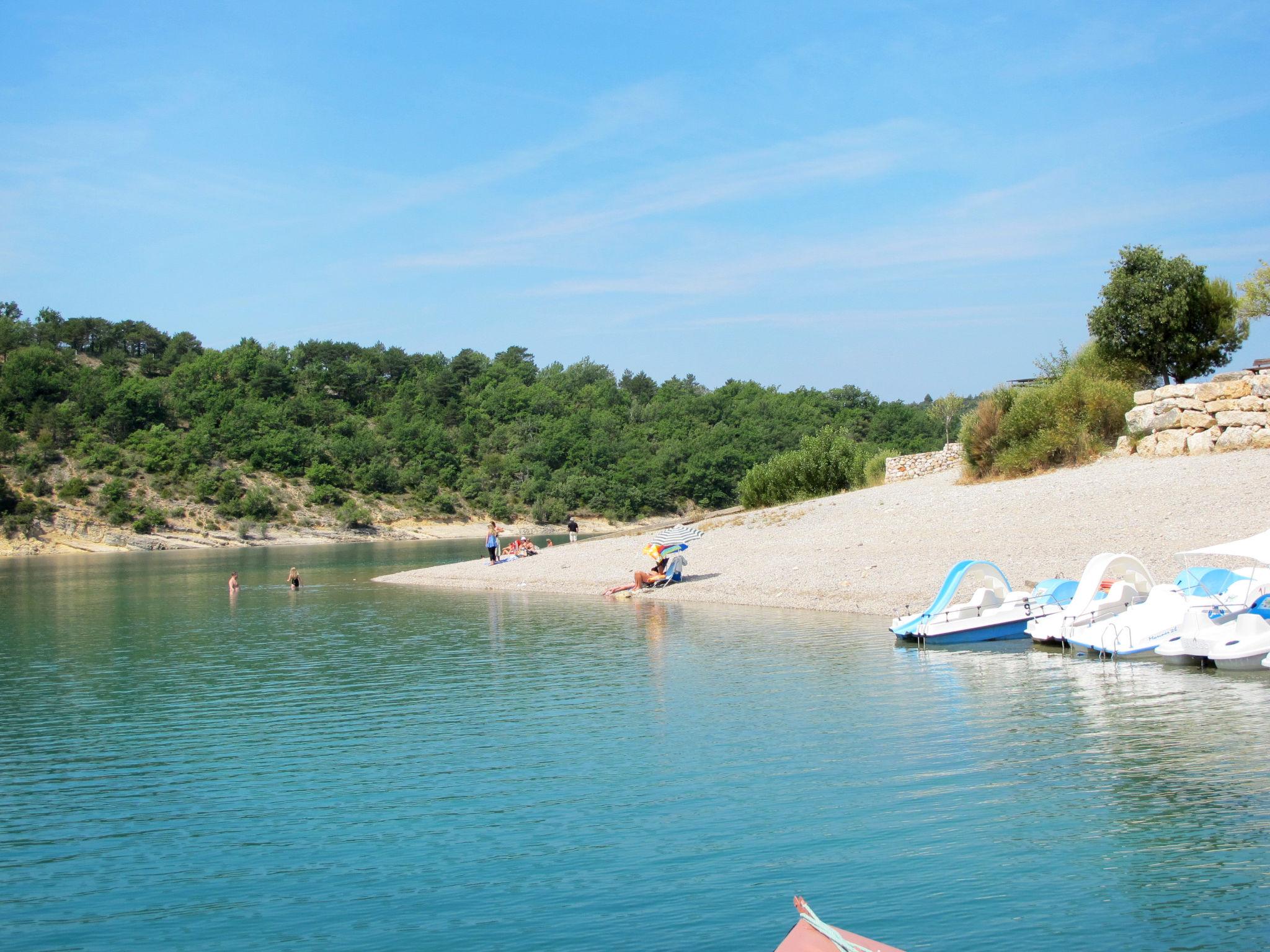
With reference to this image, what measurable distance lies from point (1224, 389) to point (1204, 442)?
1967 millimetres

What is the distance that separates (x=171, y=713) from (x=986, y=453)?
35.5 m

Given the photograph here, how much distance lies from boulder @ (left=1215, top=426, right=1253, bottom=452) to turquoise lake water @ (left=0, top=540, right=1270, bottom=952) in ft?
59.1

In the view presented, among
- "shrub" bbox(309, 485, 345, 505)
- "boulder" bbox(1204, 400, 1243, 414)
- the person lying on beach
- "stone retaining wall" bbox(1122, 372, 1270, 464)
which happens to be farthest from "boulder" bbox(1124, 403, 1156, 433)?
"shrub" bbox(309, 485, 345, 505)

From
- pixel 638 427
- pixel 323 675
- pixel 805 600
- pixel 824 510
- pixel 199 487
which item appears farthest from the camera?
pixel 638 427

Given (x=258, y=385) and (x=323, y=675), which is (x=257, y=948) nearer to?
(x=323, y=675)

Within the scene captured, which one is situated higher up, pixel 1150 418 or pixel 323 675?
pixel 1150 418

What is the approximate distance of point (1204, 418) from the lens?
37.6 m

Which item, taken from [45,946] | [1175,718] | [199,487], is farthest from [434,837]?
[199,487]

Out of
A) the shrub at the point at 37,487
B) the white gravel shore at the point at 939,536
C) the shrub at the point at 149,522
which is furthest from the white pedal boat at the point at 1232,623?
the shrub at the point at 37,487

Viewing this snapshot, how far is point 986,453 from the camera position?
45.1 metres

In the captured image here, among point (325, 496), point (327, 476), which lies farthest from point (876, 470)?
point (327, 476)

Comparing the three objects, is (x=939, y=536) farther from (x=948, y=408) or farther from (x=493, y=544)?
(x=948, y=408)

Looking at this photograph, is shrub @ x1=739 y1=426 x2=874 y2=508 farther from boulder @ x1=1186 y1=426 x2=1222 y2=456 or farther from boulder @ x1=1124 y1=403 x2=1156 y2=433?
boulder @ x1=1186 y1=426 x2=1222 y2=456

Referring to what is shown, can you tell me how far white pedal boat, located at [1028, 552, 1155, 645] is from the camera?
22391 millimetres
